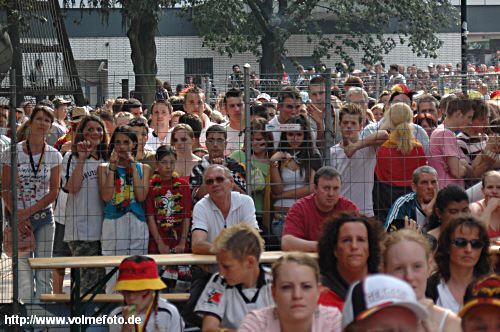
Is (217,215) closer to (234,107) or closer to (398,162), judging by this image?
(398,162)

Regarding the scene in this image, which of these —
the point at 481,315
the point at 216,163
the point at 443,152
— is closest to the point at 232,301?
the point at 216,163

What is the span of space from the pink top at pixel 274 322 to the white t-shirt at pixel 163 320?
1.80 metres

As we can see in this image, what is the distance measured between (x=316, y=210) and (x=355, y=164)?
1793mm

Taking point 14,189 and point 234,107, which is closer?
point 14,189

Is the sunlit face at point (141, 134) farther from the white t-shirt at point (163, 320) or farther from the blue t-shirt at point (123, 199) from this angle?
the white t-shirt at point (163, 320)

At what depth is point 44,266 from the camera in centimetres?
948

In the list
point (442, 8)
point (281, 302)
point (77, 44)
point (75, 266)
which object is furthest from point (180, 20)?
point (281, 302)

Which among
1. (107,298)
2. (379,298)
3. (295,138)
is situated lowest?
(107,298)

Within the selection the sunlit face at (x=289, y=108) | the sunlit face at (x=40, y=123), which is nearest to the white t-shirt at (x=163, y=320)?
the sunlit face at (x=40, y=123)

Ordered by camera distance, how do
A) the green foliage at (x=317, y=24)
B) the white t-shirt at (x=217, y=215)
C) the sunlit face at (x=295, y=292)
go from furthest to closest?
the green foliage at (x=317, y=24)
the white t-shirt at (x=217, y=215)
the sunlit face at (x=295, y=292)

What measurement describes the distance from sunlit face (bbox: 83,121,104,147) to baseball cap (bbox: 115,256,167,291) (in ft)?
9.46

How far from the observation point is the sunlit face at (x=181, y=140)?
11.3m

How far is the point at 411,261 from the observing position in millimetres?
6699

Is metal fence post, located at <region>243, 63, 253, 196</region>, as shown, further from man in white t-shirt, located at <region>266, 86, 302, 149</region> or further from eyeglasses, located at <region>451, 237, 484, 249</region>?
eyeglasses, located at <region>451, 237, 484, 249</region>
